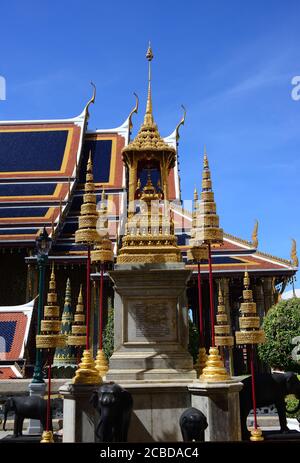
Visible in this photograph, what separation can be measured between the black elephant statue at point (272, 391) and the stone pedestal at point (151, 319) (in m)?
1.49

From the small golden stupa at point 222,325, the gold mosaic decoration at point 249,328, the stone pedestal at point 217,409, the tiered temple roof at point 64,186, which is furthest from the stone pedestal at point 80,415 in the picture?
the tiered temple roof at point 64,186

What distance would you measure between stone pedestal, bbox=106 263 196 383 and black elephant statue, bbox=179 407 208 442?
128cm

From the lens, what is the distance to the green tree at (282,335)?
1856 centimetres

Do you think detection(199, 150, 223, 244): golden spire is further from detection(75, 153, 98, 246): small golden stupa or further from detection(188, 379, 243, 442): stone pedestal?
detection(188, 379, 243, 442): stone pedestal

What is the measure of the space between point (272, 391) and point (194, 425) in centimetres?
353

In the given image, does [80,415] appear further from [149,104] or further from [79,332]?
[149,104]

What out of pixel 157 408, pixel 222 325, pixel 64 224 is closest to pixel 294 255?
pixel 64 224

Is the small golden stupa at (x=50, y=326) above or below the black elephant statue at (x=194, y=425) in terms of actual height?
above

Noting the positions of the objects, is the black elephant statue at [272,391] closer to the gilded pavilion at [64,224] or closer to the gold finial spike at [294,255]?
the gilded pavilion at [64,224]

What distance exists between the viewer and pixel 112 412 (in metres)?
6.71

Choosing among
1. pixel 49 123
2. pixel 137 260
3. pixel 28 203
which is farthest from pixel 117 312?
pixel 49 123

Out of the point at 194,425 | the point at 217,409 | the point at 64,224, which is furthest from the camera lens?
the point at 64,224

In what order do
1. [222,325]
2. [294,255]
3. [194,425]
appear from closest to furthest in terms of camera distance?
[194,425], [222,325], [294,255]

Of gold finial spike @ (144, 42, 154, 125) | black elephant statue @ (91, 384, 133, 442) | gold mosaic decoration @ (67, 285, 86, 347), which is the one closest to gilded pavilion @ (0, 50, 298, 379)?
gold mosaic decoration @ (67, 285, 86, 347)
